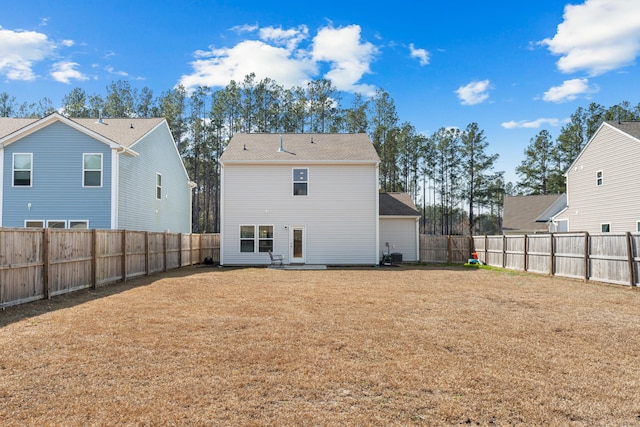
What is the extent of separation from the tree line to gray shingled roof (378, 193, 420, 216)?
1493 centimetres

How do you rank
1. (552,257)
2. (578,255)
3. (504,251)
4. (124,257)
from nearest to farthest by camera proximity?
1. (124,257)
2. (578,255)
3. (552,257)
4. (504,251)

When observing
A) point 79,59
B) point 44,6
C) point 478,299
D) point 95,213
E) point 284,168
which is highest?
point 79,59

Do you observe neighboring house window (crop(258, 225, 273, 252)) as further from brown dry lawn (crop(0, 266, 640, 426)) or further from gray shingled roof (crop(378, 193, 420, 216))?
brown dry lawn (crop(0, 266, 640, 426))

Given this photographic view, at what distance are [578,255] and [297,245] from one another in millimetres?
11727

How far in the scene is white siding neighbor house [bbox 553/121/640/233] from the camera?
17.8 metres

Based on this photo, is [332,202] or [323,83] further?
[323,83]

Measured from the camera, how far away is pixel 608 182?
63.5ft

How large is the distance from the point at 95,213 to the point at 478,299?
15.2 m

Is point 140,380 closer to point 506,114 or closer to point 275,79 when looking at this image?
point 506,114

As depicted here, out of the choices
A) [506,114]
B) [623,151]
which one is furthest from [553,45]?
[506,114]

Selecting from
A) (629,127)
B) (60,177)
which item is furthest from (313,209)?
(629,127)

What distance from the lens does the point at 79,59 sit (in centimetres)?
2923

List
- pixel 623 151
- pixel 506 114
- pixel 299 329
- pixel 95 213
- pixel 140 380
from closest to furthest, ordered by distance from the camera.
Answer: pixel 140 380 < pixel 299 329 < pixel 95 213 < pixel 623 151 < pixel 506 114

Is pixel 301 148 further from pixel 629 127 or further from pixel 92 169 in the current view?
pixel 629 127
